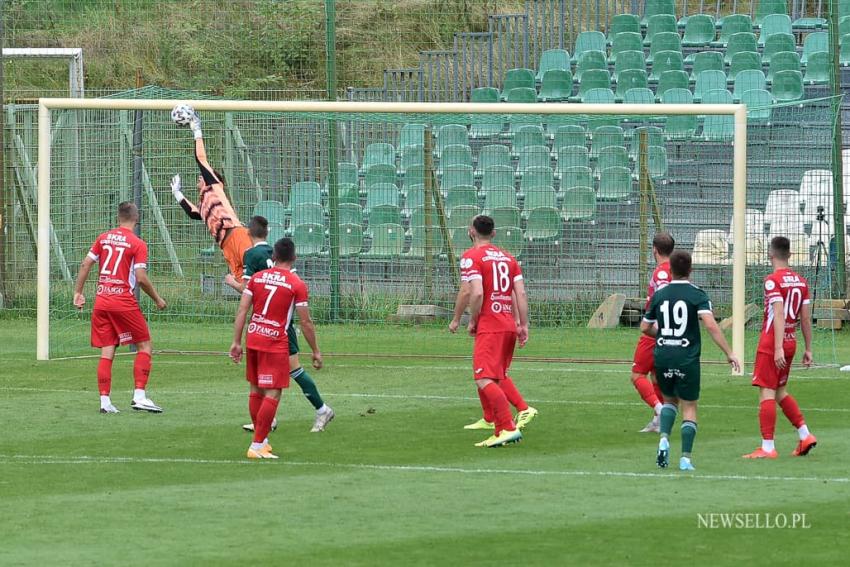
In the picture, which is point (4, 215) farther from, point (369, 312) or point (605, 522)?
point (605, 522)

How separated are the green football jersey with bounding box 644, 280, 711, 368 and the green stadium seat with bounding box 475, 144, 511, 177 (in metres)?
9.40

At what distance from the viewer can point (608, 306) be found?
19.1m

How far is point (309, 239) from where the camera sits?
19875 mm

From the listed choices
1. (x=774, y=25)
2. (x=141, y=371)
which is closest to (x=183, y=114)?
(x=141, y=371)

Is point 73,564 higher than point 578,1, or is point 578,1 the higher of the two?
point 578,1

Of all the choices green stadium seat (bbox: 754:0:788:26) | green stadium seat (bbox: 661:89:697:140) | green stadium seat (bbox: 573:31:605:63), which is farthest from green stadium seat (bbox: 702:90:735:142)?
green stadium seat (bbox: 754:0:788:26)

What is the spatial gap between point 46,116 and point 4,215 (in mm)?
5248

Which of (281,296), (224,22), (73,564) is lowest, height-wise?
(73,564)

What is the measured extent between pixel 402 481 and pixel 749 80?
15921mm

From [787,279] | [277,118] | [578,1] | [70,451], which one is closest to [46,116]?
[277,118]

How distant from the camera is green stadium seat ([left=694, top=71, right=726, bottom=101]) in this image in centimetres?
2438

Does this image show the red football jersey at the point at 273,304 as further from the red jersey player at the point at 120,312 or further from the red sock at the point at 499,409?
the red jersey player at the point at 120,312

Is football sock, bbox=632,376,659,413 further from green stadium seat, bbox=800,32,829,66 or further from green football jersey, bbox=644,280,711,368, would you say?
green stadium seat, bbox=800,32,829,66

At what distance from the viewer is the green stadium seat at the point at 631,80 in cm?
2494
